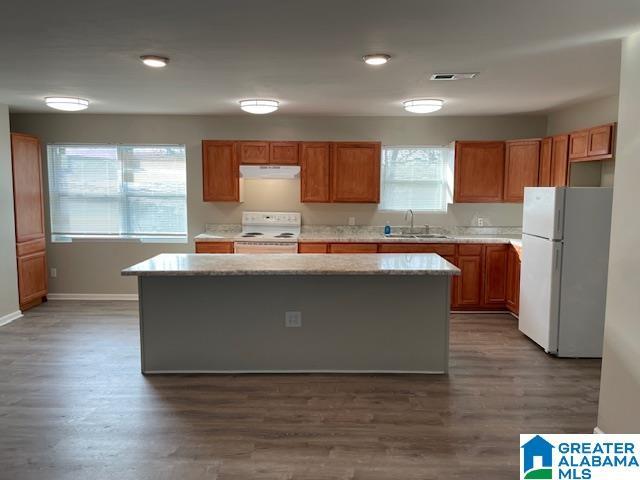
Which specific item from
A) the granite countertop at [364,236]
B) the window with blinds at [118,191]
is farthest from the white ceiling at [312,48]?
the granite countertop at [364,236]

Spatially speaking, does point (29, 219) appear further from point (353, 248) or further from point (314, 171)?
point (353, 248)

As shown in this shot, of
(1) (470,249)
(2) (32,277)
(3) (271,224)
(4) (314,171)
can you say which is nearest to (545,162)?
(1) (470,249)

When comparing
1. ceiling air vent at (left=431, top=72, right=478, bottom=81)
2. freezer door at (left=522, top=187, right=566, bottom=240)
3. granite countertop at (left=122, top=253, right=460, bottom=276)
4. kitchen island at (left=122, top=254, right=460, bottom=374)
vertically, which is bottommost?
kitchen island at (left=122, top=254, right=460, bottom=374)

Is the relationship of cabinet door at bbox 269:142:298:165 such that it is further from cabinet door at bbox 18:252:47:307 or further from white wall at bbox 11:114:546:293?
cabinet door at bbox 18:252:47:307

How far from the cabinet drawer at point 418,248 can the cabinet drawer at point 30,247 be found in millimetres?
4164

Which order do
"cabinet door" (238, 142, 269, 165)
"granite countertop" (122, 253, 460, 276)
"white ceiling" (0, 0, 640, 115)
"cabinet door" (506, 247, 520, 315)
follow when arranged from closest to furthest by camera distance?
1. "white ceiling" (0, 0, 640, 115)
2. "granite countertop" (122, 253, 460, 276)
3. "cabinet door" (506, 247, 520, 315)
4. "cabinet door" (238, 142, 269, 165)

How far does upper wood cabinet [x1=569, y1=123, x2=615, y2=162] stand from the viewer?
418 cm

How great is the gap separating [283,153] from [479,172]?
241 centimetres

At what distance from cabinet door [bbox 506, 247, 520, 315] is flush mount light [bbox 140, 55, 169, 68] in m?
4.05

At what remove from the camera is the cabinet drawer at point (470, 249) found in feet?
17.7

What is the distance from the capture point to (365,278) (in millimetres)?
3654

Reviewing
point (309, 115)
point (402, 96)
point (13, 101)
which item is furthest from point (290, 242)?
point (13, 101)

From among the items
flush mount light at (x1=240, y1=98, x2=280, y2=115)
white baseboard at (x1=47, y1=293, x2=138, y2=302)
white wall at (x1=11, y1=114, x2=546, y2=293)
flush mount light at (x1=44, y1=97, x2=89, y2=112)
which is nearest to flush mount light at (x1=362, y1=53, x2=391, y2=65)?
flush mount light at (x1=240, y1=98, x2=280, y2=115)

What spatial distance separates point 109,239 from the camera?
6.09 m
